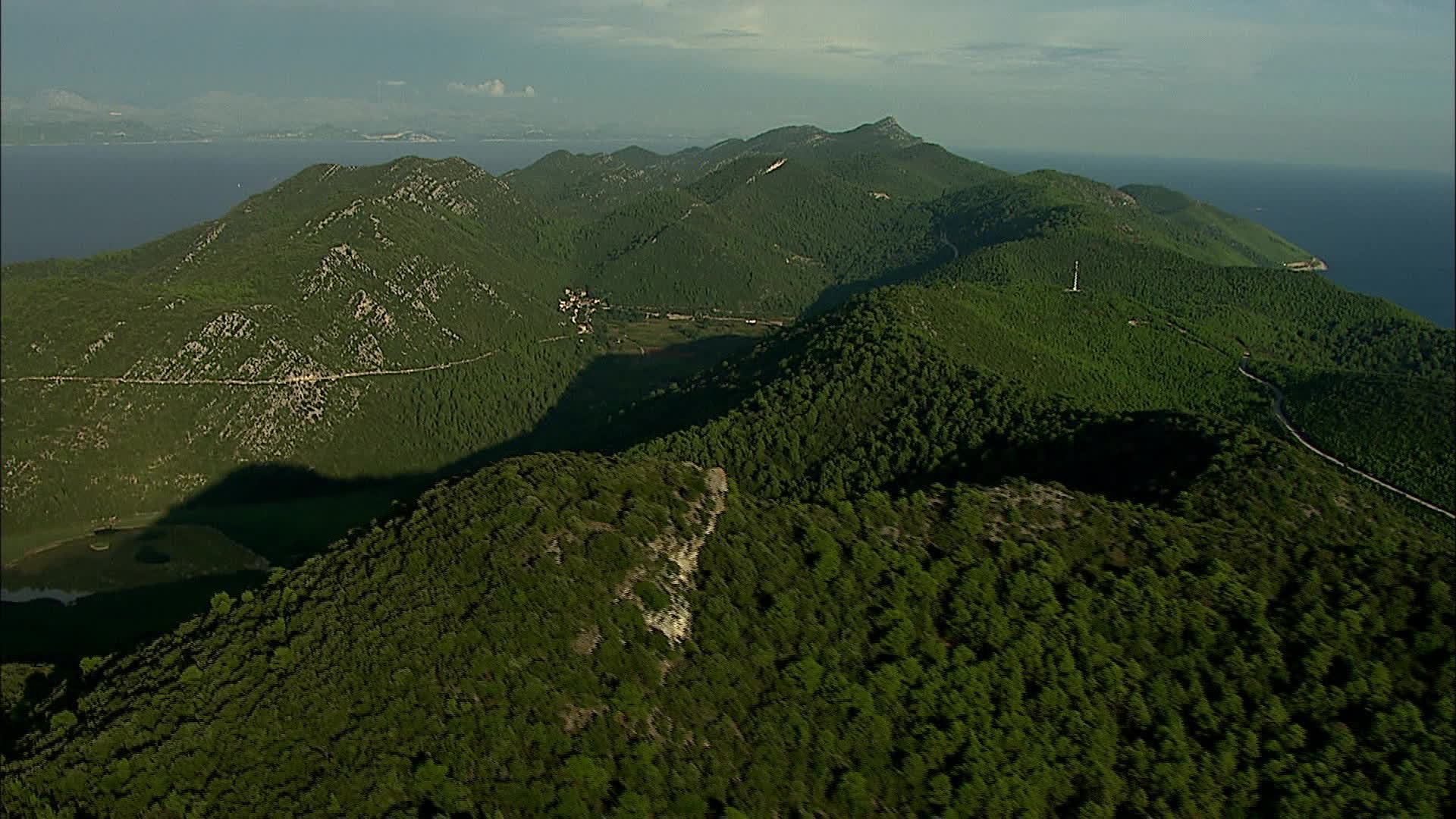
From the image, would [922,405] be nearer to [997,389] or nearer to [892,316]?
[997,389]

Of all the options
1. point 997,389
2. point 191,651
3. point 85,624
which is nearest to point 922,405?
point 997,389

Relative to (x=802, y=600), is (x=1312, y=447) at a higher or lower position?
lower

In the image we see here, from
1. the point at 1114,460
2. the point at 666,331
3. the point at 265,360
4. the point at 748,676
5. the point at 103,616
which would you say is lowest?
the point at 103,616

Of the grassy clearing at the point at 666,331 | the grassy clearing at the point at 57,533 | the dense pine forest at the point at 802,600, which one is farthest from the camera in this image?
the grassy clearing at the point at 666,331

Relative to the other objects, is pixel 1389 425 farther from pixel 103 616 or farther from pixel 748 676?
pixel 103 616

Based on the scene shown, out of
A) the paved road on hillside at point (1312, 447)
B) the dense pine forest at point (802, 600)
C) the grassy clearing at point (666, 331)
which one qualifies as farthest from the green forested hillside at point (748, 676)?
the grassy clearing at point (666, 331)

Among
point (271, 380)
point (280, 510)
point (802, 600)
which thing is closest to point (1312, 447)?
point (802, 600)

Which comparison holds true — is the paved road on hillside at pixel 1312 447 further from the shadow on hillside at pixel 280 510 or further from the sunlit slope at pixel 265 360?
the sunlit slope at pixel 265 360

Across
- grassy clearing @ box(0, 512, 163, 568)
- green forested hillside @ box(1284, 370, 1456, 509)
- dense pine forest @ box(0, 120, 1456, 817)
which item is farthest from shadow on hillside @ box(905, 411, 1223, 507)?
grassy clearing @ box(0, 512, 163, 568)
